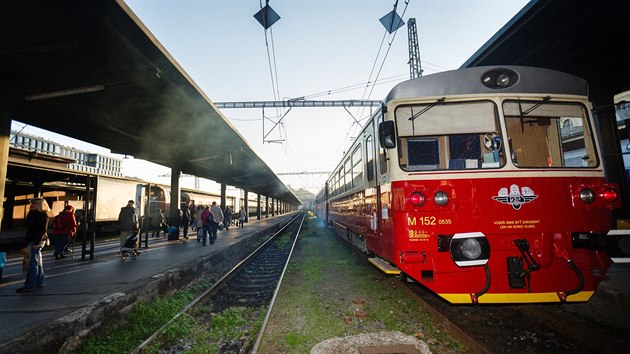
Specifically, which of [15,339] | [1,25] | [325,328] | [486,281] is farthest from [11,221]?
[486,281]

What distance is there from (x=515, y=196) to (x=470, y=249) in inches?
35.1

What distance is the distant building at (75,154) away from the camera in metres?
40.4

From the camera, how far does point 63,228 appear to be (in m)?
8.85

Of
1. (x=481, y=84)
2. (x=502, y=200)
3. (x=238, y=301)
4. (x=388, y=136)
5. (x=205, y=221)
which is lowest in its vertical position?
(x=238, y=301)

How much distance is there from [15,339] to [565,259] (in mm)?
5974

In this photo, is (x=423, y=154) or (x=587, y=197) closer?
(x=587, y=197)

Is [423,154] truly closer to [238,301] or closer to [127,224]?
[238,301]

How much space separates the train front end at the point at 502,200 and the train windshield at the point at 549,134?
13 mm

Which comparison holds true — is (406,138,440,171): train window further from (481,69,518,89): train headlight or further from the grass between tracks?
the grass between tracks

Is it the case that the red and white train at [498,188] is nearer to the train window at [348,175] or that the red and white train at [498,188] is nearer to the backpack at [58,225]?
the train window at [348,175]

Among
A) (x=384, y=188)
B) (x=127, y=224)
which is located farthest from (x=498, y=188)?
(x=127, y=224)

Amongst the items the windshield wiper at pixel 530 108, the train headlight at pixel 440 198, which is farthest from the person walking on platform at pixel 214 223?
the windshield wiper at pixel 530 108

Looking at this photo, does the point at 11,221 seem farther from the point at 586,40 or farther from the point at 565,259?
the point at 586,40

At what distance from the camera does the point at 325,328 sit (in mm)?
4188
